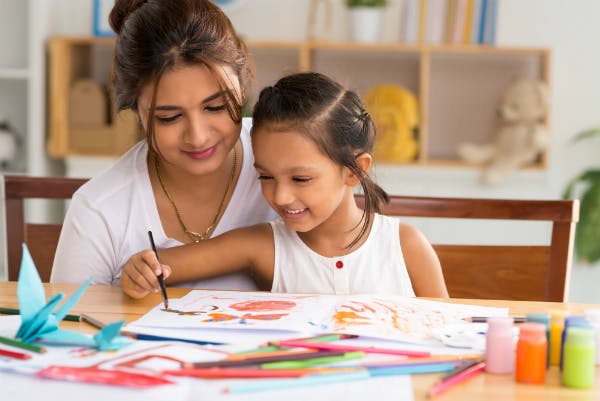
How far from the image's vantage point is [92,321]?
117 cm

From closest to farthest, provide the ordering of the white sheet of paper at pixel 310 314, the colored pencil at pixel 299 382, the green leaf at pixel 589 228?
the colored pencil at pixel 299 382 → the white sheet of paper at pixel 310 314 → the green leaf at pixel 589 228

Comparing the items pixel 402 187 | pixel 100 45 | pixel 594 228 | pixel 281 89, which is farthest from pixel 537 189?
pixel 281 89

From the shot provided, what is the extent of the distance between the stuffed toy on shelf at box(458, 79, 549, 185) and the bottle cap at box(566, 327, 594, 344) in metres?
2.65

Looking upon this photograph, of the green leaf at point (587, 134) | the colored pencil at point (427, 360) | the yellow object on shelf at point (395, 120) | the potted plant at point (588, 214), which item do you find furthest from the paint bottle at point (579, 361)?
the green leaf at point (587, 134)

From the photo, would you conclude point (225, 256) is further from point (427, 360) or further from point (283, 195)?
point (427, 360)

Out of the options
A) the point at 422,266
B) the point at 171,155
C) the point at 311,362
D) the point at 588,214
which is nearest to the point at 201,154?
the point at 171,155

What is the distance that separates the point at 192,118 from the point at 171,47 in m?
0.13

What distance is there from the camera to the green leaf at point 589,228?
3.52m

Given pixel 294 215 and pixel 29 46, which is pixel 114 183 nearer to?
pixel 294 215

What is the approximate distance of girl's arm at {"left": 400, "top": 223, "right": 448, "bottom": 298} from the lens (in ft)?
5.21

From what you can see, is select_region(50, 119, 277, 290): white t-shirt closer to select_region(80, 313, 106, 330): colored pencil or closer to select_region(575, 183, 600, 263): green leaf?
select_region(80, 313, 106, 330): colored pencil

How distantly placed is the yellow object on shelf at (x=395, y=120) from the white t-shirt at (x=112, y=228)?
6.17ft

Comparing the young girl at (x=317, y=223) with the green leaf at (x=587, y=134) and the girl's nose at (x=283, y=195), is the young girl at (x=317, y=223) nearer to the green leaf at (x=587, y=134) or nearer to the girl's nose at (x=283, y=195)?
the girl's nose at (x=283, y=195)

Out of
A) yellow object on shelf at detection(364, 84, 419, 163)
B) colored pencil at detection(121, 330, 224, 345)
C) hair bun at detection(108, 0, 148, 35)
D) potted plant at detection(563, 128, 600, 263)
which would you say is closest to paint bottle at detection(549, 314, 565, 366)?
colored pencil at detection(121, 330, 224, 345)
